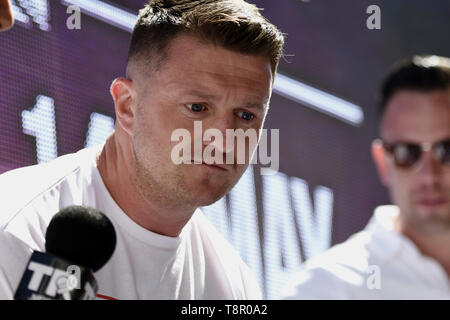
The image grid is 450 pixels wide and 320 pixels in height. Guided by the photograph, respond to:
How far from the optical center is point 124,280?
191cm

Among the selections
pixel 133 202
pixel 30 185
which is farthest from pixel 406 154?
pixel 30 185

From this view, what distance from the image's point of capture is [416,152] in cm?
217

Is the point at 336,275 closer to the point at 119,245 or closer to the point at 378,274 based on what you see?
the point at 378,274

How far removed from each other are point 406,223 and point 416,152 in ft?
0.82

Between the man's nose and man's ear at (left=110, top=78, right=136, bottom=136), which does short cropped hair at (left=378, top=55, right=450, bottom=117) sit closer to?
the man's nose

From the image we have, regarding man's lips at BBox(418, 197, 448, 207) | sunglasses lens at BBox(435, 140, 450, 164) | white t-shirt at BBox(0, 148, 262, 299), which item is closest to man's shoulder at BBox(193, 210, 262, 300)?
white t-shirt at BBox(0, 148, 262, 299)

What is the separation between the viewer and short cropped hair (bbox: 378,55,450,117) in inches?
90.3

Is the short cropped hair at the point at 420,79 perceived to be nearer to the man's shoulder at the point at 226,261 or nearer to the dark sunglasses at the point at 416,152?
the dark sunglasses at the point at 416,152

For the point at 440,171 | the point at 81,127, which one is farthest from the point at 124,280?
the point at 440,171

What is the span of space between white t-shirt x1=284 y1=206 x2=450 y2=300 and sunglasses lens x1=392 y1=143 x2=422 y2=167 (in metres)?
0.21

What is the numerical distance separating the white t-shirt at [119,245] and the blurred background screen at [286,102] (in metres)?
0.30

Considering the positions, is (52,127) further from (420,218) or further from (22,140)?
(420,218)

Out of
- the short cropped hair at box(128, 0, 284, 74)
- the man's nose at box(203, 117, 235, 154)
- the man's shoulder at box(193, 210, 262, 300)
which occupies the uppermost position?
the short cropped hair at box(128, 0, 284, 74)
